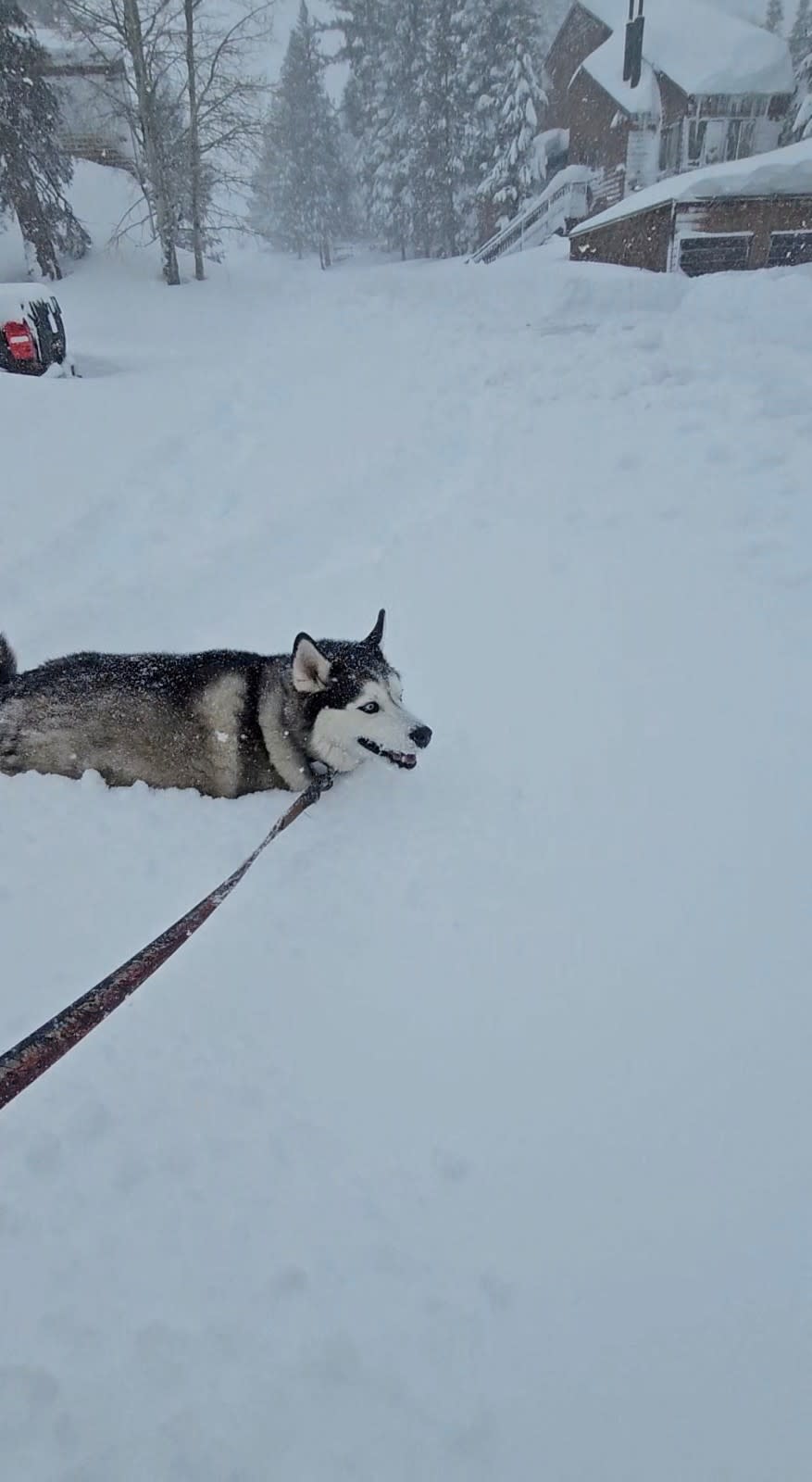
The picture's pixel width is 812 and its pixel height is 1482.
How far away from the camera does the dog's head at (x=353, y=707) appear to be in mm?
3916

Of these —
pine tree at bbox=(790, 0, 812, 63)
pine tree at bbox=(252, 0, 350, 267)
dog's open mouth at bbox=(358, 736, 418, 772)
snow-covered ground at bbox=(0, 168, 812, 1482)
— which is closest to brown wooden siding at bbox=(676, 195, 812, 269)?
pine tree at bbox=(790, 0, 812, 63)

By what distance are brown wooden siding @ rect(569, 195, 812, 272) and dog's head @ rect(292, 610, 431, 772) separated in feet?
68.4

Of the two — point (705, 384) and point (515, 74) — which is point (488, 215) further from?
point (705, 384)

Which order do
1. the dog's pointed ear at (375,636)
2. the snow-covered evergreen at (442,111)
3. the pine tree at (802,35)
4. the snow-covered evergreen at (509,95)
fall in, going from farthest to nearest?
the snow-covered evergreen at (442,111) < the snow-covered evergreen at (509,95) < the pine tree at (802,35) < the dog's pointed ear at (375,636)

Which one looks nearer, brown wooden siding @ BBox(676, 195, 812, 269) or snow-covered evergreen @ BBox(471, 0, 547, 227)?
brown wooden siding @ BBox(676, 195, 812, 269)

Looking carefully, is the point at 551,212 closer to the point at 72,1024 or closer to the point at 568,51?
the point at 568,51

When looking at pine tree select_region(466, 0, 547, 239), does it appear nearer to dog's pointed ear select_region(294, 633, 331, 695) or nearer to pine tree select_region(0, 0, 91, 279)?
pine tree select_region(0, 0, 91, 279)

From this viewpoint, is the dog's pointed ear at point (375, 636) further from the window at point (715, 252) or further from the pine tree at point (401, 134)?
the pine tree at point (401, 134)

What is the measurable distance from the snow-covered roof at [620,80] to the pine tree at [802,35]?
18.9 feet

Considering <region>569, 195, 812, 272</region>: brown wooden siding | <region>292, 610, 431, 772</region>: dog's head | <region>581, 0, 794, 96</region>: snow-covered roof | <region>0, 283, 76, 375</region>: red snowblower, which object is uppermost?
<region>581, 0, 794, 96</region>: snow-covered roof

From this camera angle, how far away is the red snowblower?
1131 centimetres

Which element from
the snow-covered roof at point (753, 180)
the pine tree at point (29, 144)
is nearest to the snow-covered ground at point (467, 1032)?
the snow-covered roof at point (753, 180)

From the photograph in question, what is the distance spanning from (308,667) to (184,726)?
Answer: 0.86 m

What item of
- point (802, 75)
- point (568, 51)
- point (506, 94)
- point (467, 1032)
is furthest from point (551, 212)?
point (467, 1032)
